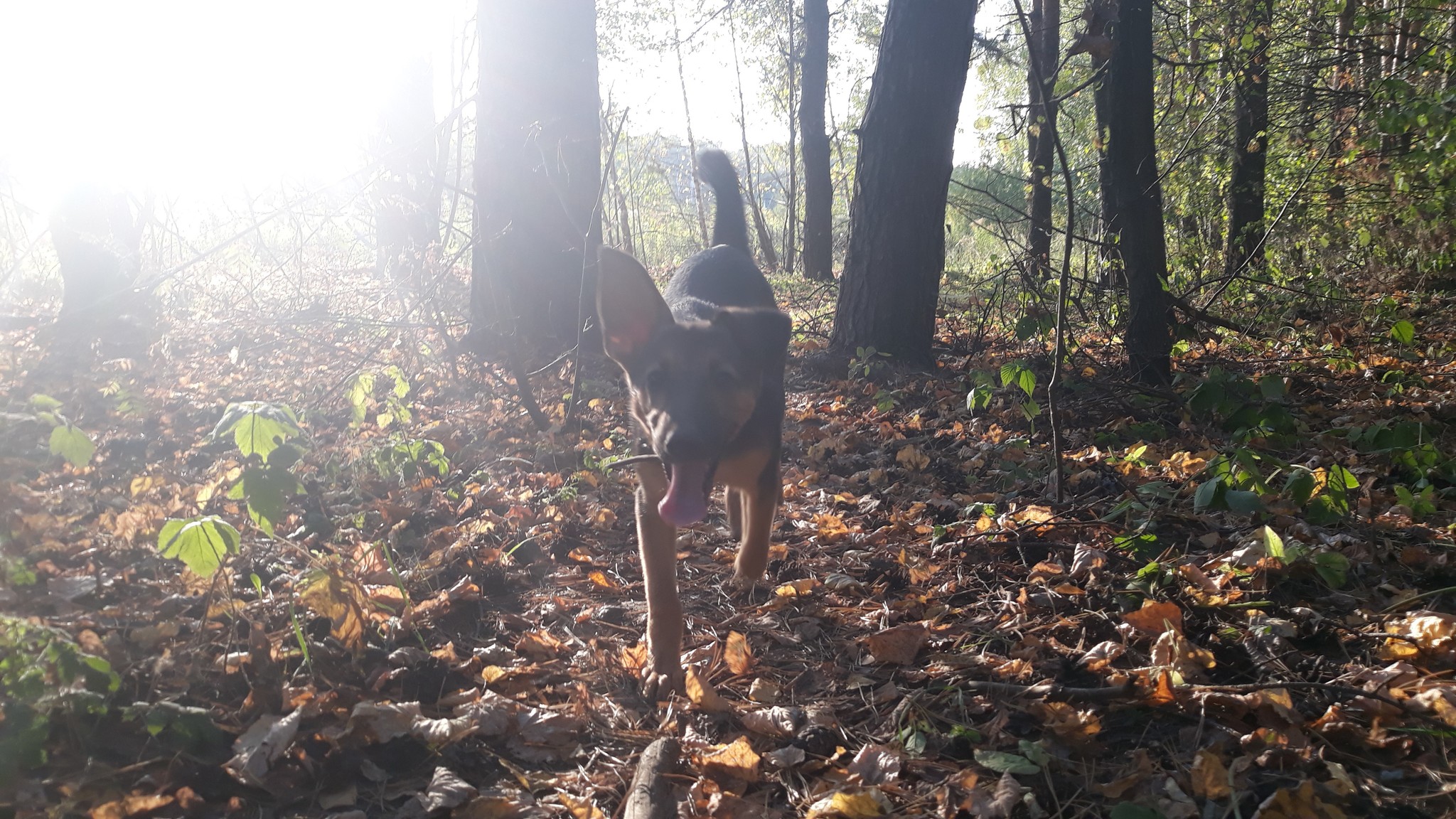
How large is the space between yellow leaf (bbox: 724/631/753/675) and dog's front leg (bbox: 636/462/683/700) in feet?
0.63

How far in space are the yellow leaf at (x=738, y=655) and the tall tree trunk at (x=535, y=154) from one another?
5039 mm

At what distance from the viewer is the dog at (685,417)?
3322mm

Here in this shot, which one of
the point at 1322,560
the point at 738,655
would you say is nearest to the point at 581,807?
the point at 738,655

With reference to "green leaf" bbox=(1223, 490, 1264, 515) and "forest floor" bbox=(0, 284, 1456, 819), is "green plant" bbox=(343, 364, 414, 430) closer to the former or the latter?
"forest floor" bbox=(0, 284, 1456, 819)

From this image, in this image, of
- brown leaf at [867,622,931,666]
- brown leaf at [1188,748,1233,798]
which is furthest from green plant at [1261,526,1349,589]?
brown leaf at [867,622,931,666]

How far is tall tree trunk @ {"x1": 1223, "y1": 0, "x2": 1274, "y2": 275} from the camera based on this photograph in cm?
688

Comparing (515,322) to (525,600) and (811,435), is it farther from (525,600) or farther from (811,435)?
(525,600)

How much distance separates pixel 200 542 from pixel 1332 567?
3.58m

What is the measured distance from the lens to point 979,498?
4617mm

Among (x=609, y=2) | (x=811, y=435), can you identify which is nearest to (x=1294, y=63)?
(x=811, y=435)

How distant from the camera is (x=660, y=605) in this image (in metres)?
3.27

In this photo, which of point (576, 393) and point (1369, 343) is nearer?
point (576, 393)

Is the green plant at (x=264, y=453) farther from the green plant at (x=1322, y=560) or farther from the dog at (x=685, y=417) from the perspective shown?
the green plant at (x=1322, y=560)

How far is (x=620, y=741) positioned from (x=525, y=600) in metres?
1.23
